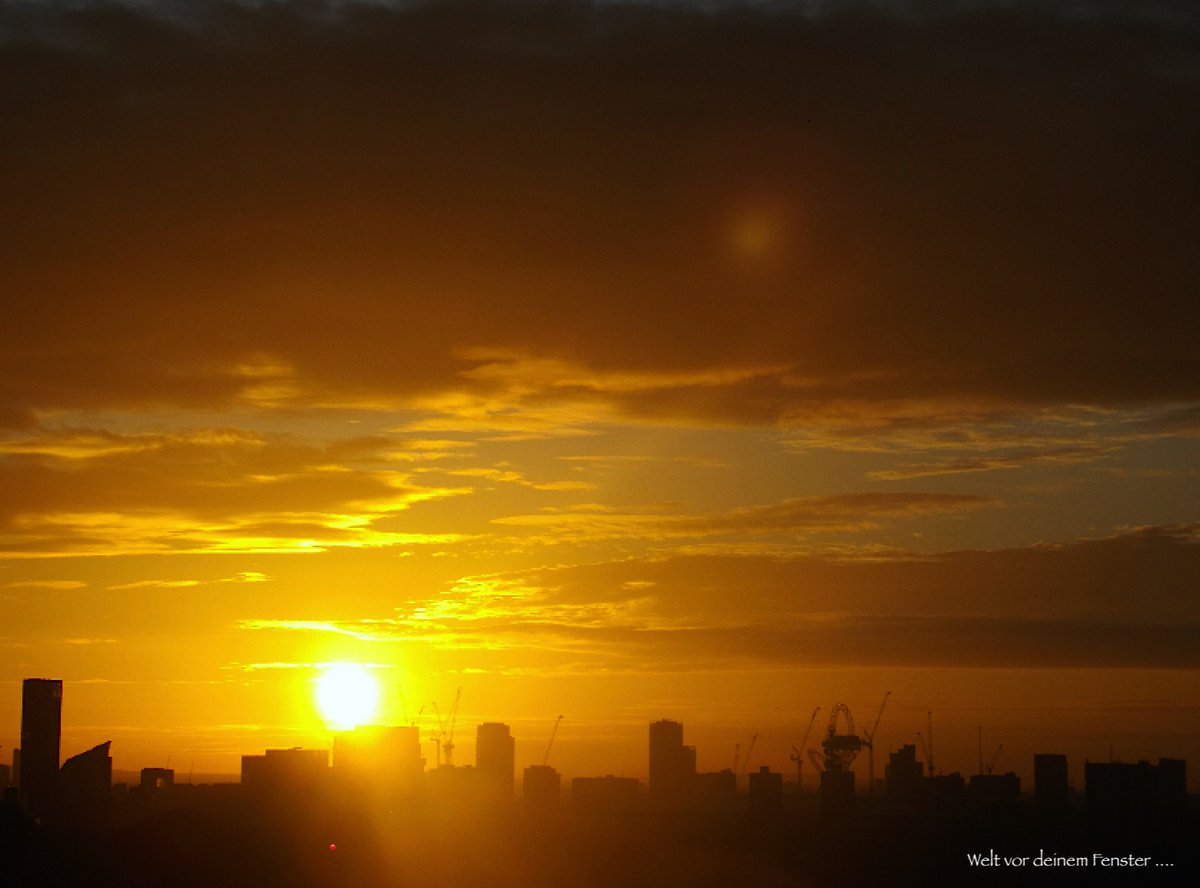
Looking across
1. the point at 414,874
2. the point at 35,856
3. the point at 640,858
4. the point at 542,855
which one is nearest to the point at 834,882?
the point at 640,858

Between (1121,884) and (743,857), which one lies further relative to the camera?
(743,857)

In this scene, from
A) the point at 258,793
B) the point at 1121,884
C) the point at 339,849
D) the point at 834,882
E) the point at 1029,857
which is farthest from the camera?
the point at 258,793

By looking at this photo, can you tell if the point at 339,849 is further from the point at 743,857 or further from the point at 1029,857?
the point at 1029,857

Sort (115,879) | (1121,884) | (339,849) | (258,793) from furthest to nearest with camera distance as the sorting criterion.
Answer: (258,793)
(1121,884)
(339,849)
(115,879)

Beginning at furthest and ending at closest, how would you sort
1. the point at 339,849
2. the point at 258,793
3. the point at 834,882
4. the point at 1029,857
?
the point at 258,793 < the point at 1029,857 < the point at 834,882 < the point at 339,849

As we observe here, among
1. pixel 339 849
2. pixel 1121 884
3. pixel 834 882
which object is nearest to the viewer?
pixel 339 849

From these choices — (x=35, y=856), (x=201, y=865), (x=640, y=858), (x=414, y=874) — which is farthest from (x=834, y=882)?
(x=35, y=856)

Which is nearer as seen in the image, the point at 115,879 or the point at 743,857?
the point at 115,879

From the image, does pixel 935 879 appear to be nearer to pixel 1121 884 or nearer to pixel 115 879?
pixel 1121 884
